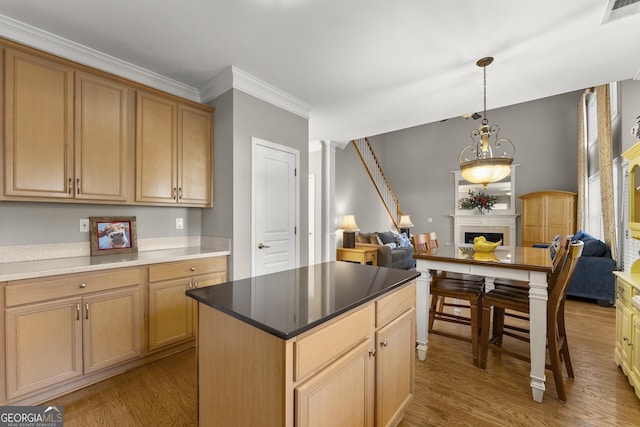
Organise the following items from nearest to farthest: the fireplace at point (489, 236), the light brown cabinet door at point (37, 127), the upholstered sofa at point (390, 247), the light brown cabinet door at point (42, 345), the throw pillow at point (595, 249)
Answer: the light brown cabinet door at point (42, 345) → the light brown cabinet door at point (37, 127) → the throw pillow at point (595, 249) → the upholstered sofa at point (390, 247) → the fireplace at point (489, 236)

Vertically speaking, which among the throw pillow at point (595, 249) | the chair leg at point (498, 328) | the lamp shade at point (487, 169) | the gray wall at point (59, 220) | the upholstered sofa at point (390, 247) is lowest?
the chair leg at point (498, 328)

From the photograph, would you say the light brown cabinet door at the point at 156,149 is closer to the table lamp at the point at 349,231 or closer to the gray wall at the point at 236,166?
the gray wall at the point at 236,166

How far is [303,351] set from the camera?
3.16 feet

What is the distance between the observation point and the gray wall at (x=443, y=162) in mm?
6496

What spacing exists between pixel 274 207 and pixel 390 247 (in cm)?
348

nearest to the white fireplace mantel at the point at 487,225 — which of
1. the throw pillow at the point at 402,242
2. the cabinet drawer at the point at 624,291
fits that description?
the throw pillow at the point at 402,242

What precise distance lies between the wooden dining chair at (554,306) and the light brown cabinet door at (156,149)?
9.92 feet

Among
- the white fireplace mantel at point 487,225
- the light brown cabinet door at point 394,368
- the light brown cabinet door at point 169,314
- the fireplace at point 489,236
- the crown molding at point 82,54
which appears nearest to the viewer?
the light brown cabinet door at point 394,368

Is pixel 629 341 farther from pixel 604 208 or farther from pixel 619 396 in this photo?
pixel 604 208

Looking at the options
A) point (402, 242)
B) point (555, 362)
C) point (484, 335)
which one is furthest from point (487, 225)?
point (555, 362)

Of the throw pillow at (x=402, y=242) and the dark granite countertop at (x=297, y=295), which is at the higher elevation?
the dark granite countertop at (x=297, y=295)

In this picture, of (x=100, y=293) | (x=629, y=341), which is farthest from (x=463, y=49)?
(x=100, y=293)

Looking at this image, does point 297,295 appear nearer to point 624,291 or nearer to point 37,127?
Result: point 37,127

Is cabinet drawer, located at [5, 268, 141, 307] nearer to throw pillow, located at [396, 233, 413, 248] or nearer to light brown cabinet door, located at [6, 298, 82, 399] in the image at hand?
light brown cabinet door, located at [6, 298, 82, 399]
